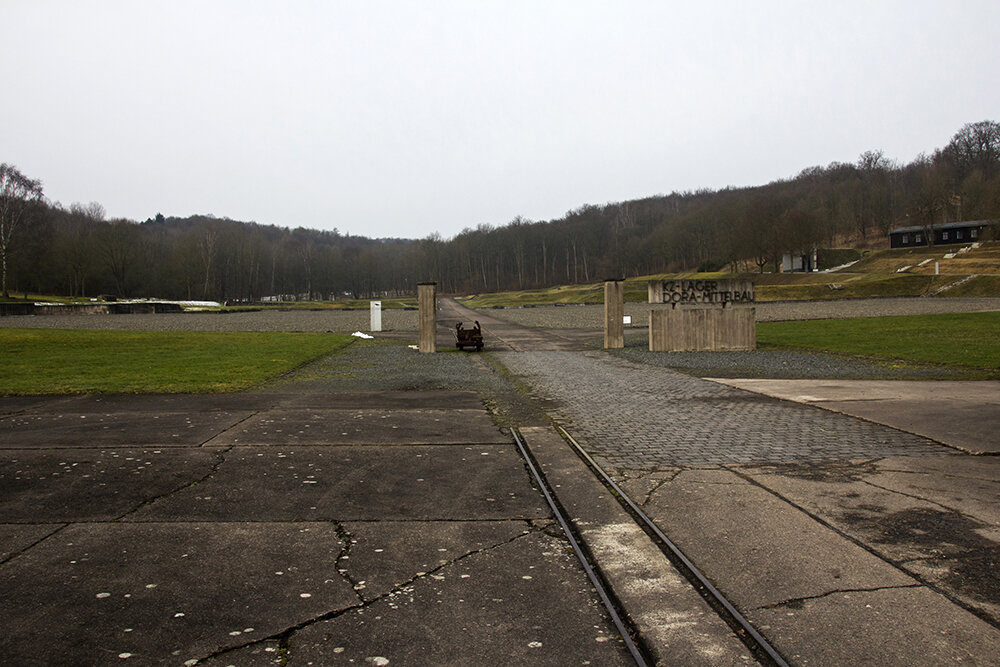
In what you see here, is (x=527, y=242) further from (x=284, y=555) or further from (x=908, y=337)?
(x=284, y=555)

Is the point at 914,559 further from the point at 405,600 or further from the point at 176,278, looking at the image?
the point at 176,278

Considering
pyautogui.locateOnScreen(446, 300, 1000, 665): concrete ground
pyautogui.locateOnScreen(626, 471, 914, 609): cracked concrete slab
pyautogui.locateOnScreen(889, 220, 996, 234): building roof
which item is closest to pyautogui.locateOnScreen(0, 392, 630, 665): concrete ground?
pyautogui.locateOnScreen(626, 471, 914, 609): cracked concrete slab

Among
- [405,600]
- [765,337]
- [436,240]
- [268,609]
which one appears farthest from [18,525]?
[436,240]

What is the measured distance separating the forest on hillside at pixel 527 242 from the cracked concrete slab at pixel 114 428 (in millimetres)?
74974

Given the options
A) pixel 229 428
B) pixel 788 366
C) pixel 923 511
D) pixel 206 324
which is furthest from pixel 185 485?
pixel 206 324

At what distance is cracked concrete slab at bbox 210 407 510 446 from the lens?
8477 millimetres

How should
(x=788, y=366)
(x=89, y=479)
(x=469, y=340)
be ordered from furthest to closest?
(x=469, y=340)
(x=788, y=366)
(x=89, y=479)

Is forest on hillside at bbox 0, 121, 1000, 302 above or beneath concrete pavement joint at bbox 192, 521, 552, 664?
above

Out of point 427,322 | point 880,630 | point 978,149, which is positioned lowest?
point 880,630

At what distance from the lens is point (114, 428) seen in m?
9.16

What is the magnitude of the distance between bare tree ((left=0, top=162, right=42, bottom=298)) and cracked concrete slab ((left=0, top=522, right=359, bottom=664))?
268ft

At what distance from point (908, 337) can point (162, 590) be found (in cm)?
2650

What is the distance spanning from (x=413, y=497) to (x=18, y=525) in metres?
3.03

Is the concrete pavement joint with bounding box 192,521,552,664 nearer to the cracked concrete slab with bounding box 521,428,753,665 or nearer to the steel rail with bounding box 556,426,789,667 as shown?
the cracked concrete slab with bounding box 521,428,753,665
